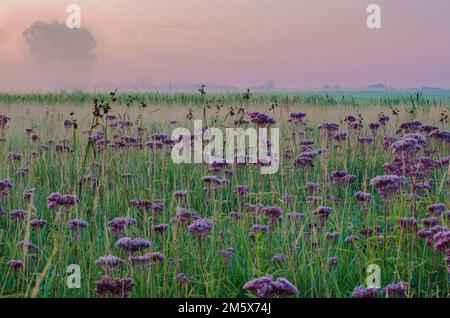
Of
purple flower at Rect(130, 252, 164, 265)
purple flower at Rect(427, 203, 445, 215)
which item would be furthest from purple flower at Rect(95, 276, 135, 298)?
purple flower at Rect(427, 203, 445, 215)

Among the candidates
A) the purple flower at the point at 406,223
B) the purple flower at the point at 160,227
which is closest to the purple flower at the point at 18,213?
the purple flower at the point at 160,227

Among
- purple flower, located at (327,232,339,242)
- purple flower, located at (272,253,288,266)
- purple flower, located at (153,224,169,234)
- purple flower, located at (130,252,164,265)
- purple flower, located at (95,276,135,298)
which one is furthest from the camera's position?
purple flower, located at (327,232,339,242)

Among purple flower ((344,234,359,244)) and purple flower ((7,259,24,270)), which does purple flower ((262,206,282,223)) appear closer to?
purple flower ((344,234,359,244))

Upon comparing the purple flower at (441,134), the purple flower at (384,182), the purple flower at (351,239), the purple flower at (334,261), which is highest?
the purple flower at (441,134)

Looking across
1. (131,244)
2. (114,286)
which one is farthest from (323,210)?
(114,286)

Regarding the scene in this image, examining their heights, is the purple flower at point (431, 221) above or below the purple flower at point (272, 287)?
above

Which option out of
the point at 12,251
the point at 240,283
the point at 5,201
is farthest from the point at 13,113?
the point at 240,283

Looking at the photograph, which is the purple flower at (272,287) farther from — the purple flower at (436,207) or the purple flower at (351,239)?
the purple flower at (436,207)

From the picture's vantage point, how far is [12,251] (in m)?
4.46

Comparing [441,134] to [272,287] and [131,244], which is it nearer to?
[272,287]

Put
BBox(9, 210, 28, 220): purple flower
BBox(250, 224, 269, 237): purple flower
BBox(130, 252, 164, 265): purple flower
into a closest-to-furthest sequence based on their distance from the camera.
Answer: BBox(130, 252, 164, 265): purple flower, BBox(250, 224, 269, 237): purple flower, BBox(9, 210, 28, 220): purple flower

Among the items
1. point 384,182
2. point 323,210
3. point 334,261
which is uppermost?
point 384,182
